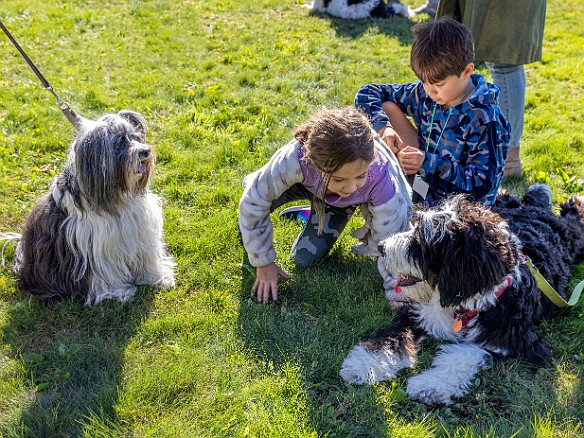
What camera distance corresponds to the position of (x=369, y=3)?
9812mm

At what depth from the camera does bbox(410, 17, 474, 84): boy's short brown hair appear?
381 cm

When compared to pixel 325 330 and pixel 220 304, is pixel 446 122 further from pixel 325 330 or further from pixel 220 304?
pixel 220 304

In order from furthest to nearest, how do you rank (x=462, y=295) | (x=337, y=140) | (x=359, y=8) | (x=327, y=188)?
(x=359, y=8) → (x=327, y=188) → (x=337, y=140) → (x=462, y=295)

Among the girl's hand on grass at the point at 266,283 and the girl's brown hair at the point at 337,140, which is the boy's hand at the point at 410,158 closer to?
the girl's brown hair at the point at 337,140

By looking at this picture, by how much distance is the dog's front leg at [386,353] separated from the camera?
3.32m

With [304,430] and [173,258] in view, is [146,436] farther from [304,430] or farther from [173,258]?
[173,258]

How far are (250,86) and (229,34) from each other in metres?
2.04

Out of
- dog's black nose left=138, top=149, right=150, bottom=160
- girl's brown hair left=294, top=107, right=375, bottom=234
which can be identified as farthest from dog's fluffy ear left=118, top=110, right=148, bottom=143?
girl's brown hair left=294, top=107, right=375, bottom=234

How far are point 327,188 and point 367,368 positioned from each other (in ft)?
3.73

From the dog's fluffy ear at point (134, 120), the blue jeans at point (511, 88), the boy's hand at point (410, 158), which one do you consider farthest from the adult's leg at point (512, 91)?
the dog's fluffy ear at point (134, 120)

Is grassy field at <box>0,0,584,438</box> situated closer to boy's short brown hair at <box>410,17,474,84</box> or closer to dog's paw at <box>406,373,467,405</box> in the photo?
dog's paw at <box>406,373,467,405</box>

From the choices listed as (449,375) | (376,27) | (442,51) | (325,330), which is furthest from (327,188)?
(376,27)

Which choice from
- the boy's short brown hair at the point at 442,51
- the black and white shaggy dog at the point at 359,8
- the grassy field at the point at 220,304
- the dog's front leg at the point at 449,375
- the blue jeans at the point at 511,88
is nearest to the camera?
the grassy field at the point at 220,304

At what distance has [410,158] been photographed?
4.06 m
